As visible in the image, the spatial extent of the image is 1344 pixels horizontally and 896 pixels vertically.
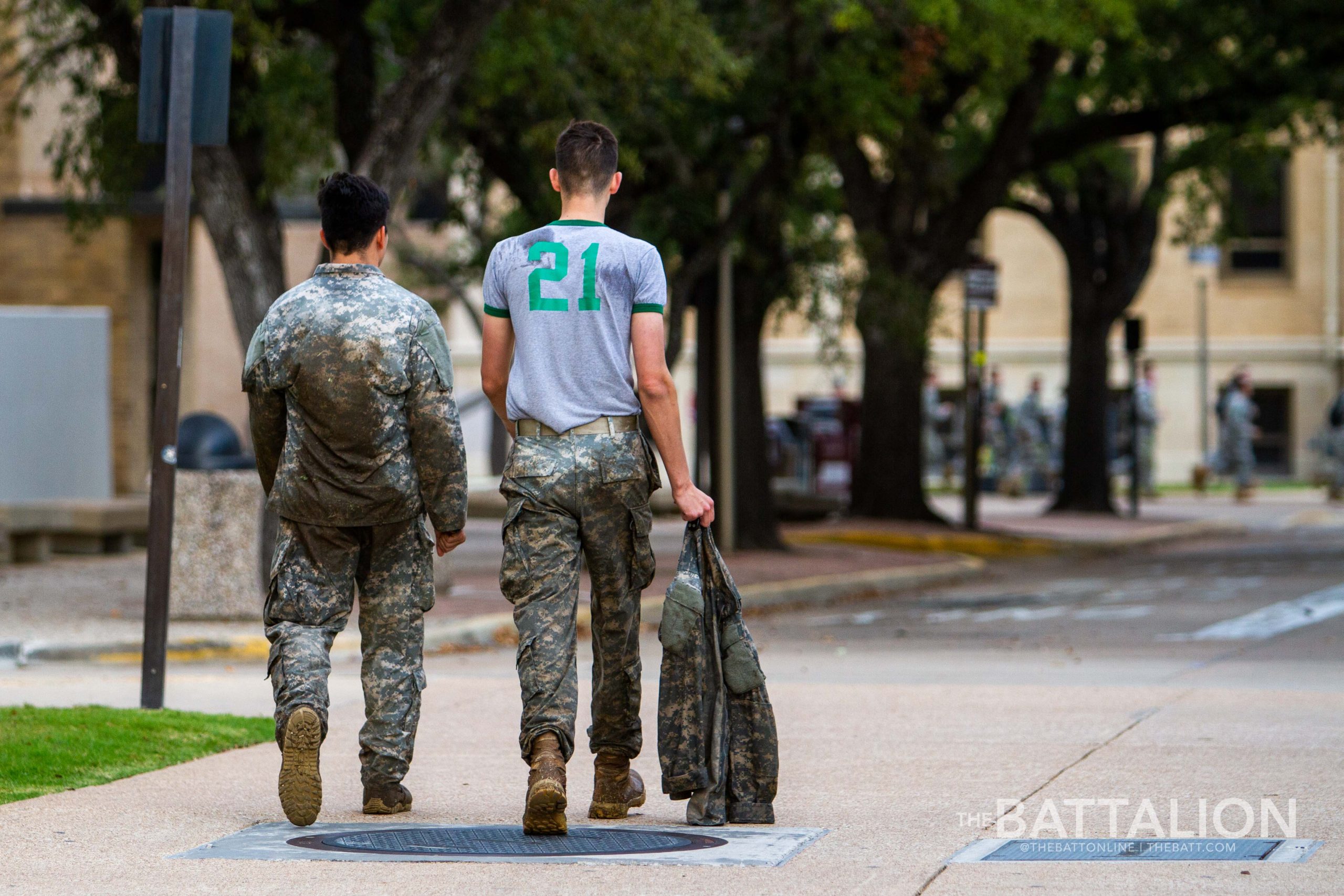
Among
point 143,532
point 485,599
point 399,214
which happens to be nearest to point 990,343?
point 399,214

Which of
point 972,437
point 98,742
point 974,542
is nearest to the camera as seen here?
point 98,742

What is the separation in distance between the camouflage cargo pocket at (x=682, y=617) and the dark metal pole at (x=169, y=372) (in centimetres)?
346

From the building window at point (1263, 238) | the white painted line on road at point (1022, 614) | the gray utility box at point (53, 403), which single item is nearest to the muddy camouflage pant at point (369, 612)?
the white painted line on road at point (1022, 614)

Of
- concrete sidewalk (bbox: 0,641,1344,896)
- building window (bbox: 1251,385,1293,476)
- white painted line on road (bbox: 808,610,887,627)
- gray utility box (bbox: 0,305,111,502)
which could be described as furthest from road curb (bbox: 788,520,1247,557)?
building window (bbox: 1251,385,1293,476)

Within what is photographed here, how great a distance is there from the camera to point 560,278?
18.3ft

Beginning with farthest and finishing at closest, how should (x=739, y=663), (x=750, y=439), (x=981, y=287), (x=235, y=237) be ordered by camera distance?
(x=981, y=287), (x=750, y=439), (x=235, y=237), (x=739, y=663)

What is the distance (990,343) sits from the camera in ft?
136

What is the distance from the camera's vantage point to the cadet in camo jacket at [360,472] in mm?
5719

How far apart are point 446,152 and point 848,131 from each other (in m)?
7.67

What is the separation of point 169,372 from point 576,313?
3314 mm

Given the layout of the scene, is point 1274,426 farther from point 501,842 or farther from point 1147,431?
point 501,842

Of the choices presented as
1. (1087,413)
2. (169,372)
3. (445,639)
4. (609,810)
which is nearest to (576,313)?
(609,810)

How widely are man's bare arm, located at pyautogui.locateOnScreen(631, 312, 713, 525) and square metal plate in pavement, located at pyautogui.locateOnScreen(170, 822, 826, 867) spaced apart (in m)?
0.92

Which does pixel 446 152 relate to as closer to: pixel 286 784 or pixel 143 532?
pixel 143 532
